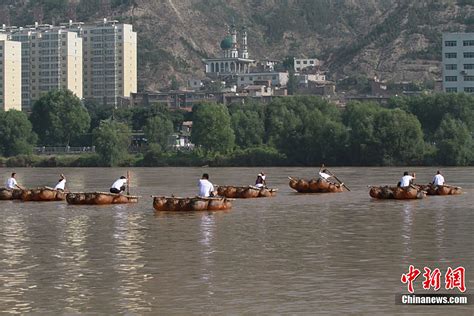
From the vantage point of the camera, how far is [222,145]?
14175 cm

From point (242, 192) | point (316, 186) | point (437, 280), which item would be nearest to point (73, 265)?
point (437, 280)

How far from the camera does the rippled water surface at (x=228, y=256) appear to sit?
2544 centimetres

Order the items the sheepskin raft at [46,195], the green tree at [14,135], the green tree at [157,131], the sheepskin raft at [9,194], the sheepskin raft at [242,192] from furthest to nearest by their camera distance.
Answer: the green tree at [14,135] < the green tree at [157,131] < the sheepskin raft at [9,194] < the sheepskin raft at [242,192] < the sheepskin raft at [46,195]

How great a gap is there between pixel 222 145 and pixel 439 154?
32920 millimetres

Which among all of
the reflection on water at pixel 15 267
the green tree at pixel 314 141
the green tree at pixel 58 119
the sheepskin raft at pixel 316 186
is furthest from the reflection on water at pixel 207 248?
the green tree at pixel 58 119

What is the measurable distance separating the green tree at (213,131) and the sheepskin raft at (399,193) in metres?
82.3

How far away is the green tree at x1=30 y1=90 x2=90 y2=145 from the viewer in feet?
561

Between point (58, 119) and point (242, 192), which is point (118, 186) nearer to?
point (242, 192)

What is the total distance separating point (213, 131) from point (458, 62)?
187 ft

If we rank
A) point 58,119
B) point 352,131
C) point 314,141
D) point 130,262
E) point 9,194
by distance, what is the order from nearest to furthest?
point 130,262
point 9,194
point 352,131
point 314,141
point 58,119

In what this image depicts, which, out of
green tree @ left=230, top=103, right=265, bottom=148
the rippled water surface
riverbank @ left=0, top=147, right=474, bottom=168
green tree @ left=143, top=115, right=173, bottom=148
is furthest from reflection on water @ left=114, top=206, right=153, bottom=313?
green tree @ left=143, top=115, right=173, bottom=148

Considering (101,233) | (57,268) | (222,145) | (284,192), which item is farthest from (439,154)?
(57,268)

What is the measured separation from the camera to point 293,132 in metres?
131

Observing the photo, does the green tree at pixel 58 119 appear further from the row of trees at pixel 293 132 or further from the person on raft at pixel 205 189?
the person on raft at pixel 205 189
